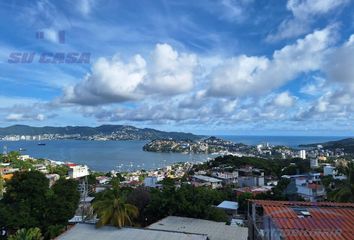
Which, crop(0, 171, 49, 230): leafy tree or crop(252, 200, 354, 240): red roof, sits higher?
crop(252, 200, 354, 240): red roof

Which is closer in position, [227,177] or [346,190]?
[346,190]

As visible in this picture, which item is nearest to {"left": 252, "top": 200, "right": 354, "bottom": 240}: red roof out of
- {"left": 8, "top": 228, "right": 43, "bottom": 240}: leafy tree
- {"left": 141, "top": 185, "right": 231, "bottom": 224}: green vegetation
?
{"left": 8, "top": 228, "right": 43, "bottom": 240}: leafy tree

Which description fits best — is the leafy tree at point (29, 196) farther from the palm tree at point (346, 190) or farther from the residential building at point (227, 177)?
the residential building at point (227, 177)

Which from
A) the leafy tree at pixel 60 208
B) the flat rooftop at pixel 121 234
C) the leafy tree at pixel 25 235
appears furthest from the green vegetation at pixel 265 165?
the leafy tree at pixel 25 235

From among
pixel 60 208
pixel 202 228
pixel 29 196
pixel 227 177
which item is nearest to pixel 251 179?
pixel 227 177

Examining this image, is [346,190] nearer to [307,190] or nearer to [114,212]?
[114,212]

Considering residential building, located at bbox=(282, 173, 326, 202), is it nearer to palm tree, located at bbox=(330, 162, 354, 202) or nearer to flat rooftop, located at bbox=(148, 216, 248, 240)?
palm tree, located at bbox=(330, 162, 354, 202)

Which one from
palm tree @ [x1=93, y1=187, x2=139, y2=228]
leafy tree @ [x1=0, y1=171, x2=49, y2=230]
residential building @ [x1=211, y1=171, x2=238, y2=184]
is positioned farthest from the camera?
residential building @ [x1=211, y1=171, x2=238, y2=184]
